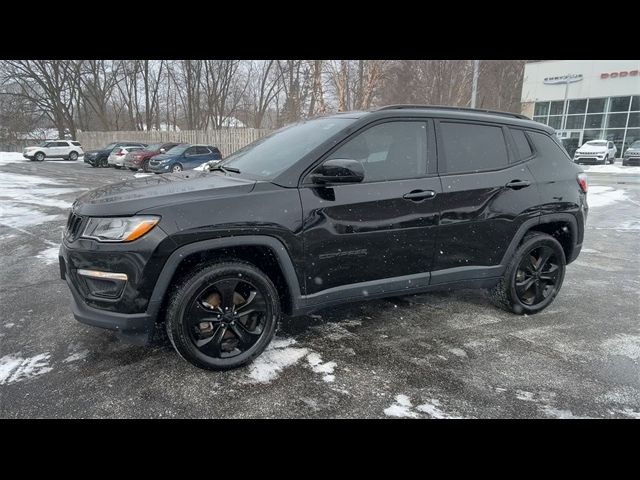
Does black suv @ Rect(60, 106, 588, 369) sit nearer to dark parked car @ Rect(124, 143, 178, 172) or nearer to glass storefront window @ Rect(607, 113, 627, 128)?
dark parked car @ Rect(124, 143, 178, 172)

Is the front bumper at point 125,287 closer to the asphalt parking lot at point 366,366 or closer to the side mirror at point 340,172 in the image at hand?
the asphalt parking lot at point 366,366

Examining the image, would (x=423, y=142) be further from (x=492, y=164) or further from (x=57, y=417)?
(x=57, y=417)

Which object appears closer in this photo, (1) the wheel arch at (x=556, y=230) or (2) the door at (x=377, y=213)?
(2) the door at (x=377, y=213)

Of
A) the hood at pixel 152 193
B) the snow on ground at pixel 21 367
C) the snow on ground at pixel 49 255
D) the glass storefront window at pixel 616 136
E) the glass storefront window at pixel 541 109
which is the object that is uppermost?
the glass storefront window at pixel 541 109

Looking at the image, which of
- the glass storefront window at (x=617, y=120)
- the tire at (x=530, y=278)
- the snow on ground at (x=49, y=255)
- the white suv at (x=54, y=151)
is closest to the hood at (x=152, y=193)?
the tire at (x=530, y=278)

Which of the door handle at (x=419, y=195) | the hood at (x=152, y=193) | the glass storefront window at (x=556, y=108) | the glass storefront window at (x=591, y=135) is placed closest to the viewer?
the hood at (x=152, y=193)

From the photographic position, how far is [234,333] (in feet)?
9.75

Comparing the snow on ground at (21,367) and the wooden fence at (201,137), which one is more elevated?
the wooden fence at (201,137)

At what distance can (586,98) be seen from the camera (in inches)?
1271

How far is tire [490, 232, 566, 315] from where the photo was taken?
3945 mm

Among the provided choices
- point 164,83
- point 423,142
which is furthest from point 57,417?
point 164,83

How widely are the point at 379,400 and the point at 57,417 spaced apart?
193 centimetres

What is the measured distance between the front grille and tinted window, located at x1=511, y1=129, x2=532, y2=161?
12.2 ft

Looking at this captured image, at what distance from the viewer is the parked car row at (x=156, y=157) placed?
62.3 ft
